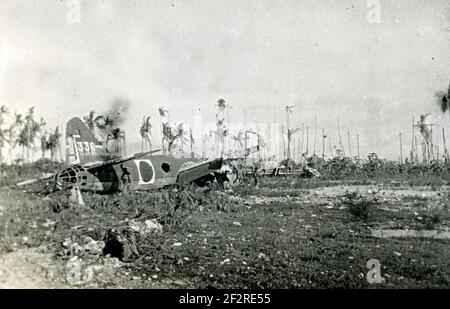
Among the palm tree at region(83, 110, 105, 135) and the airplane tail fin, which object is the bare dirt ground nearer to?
the airplane tail fin

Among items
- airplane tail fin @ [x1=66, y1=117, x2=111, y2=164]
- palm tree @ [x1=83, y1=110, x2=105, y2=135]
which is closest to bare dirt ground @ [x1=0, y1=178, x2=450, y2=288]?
airplane tail fin @ [x1=66, y1=117, x2=111, y2=164]

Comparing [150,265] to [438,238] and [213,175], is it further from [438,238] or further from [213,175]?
[213,175]

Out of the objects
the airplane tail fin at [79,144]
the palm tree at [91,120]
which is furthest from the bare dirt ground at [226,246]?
the palm tree at [91,120]

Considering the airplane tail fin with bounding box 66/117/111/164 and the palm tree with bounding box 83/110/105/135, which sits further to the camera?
the palm tree with bounding box 83/110/105/135

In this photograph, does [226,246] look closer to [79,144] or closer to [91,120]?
[79,144]

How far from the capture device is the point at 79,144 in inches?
486

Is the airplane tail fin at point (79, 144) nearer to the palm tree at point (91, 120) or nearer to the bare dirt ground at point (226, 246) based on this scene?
the bare dirt ground at point (226, 246)

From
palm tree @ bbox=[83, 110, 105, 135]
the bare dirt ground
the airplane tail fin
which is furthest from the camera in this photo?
palm tree @ bbox=[83, 110, 105, 135]

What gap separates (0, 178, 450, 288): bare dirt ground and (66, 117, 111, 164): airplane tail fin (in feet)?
5.24

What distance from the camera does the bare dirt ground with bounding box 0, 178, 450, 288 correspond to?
580cm

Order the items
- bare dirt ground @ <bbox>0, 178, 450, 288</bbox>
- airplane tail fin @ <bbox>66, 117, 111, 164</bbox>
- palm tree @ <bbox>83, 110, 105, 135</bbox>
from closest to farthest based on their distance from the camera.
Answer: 1. bare dirt ground @ <bbox>0, 178, 450, 288</bbox>
2. airplane tail fin @ <bbox>66, 117, 111, 164</bbox>
3. palm tree @ <bbox>83, 110, 105, 135</bbox>

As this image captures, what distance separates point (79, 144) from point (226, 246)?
23.8ft

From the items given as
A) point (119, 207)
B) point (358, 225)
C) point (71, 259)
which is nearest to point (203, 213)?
point (119, 207)

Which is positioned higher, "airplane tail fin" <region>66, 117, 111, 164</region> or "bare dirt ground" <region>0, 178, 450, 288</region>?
"airplane tail fin" <region>66, 117, 111, 164</region>
